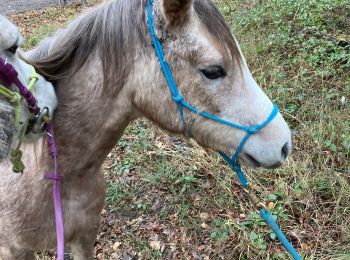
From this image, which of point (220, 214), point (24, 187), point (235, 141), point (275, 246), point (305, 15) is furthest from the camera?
point (305, 15)

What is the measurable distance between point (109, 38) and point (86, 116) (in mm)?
380

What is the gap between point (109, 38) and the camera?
1652 millimetres

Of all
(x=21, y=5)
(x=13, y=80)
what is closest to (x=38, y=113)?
(x=13, y=80)

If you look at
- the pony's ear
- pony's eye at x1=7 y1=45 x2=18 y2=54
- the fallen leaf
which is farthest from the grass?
pony's eye at x1=7 y1=45 x2=18 y2=54

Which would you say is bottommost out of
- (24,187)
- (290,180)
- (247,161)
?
(290,180)

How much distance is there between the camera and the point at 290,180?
11.3ft

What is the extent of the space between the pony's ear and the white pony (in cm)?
59

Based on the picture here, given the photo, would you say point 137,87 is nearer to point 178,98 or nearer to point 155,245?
point 178,98

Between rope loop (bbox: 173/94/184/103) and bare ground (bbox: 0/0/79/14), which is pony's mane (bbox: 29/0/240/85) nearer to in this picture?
rope loop (bbox: 173/94/184/103)

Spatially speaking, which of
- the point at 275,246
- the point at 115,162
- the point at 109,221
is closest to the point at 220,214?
the point at 275,246

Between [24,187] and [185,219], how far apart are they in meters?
1.86

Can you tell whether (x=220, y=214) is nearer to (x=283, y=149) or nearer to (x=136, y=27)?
(x=283, y=149)

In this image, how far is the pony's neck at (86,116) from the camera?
171 cm

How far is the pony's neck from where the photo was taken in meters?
1.71
